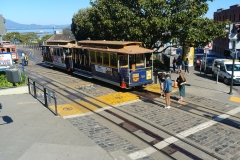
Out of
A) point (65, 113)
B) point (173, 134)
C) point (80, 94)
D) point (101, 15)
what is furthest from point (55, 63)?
point (173, 134)

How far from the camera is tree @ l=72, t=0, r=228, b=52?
685 inches

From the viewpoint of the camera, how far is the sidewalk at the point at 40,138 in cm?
662

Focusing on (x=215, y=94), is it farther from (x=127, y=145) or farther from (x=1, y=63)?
(x=1, y=63)

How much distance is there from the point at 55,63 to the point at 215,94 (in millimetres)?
17115

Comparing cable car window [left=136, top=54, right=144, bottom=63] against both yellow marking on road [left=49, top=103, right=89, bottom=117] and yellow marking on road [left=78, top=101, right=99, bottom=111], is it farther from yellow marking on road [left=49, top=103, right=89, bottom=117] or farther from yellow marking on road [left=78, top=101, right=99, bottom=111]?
yellow marking on road [left=49, top=103, right=89, bottom=117]

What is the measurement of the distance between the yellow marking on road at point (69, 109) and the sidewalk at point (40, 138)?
612mm

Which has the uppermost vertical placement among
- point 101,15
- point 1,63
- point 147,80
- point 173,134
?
point 101,15

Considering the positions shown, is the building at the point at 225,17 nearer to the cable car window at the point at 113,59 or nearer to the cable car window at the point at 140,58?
the cable car window at the point at 140,58

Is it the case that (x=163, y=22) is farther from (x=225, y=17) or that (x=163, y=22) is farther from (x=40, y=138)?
(x=225, y=17)

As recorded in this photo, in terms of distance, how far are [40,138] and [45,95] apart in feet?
12.2

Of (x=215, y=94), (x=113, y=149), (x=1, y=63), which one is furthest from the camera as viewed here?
(x=1, y=63)

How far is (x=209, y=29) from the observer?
60.1 feet

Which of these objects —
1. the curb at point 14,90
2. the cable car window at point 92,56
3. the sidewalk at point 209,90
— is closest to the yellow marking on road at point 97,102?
the curb at point 14,90

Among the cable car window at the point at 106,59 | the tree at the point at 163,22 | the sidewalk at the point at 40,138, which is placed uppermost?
the tree at the point at 163,22
